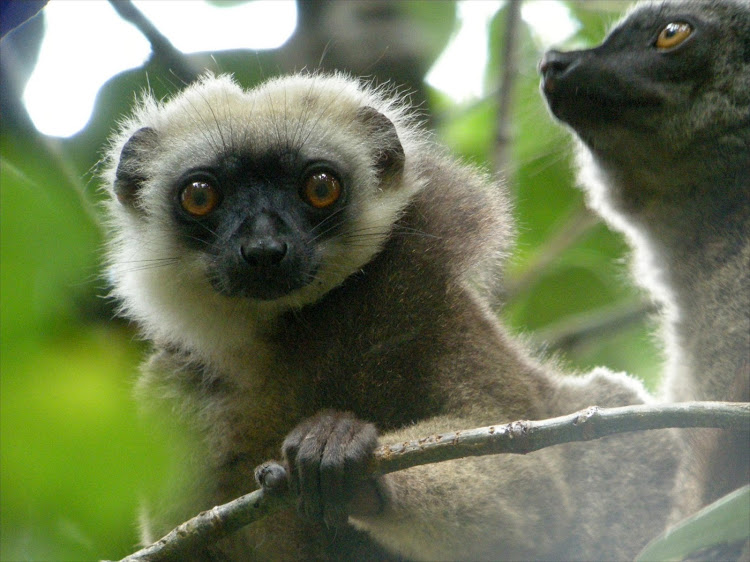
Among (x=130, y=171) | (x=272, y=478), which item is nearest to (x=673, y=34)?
(x=130, y=171)

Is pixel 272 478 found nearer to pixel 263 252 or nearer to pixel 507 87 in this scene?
pixel 263 252

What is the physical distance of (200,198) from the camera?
388 cm

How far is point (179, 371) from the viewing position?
3990mm

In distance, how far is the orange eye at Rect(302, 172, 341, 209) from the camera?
3908mm

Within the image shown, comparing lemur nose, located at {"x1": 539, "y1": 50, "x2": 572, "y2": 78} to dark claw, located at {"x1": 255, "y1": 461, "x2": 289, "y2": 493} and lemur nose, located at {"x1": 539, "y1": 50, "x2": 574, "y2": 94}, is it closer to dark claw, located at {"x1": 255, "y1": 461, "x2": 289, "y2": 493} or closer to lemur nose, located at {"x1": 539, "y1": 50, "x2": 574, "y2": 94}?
lemur nose, located at {"x1": 539, "y1": 50, "x2": 574, "y2": 94}

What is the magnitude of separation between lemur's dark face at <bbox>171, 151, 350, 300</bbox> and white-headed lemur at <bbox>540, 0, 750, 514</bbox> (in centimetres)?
140

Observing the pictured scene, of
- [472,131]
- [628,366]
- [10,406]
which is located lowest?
[10,406]

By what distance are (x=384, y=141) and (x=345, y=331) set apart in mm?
1083

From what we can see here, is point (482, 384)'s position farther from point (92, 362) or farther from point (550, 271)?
point (550, 271)

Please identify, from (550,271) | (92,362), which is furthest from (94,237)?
(550,271)

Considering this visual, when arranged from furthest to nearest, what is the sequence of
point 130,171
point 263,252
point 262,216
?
point 130,171
point 262,216
point 263,252

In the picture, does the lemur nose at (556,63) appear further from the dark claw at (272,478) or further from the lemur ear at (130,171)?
the dark claw at (272,478)

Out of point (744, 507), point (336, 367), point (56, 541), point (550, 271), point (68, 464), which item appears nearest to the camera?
point (68, 464)

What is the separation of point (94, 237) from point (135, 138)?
2.83 m
